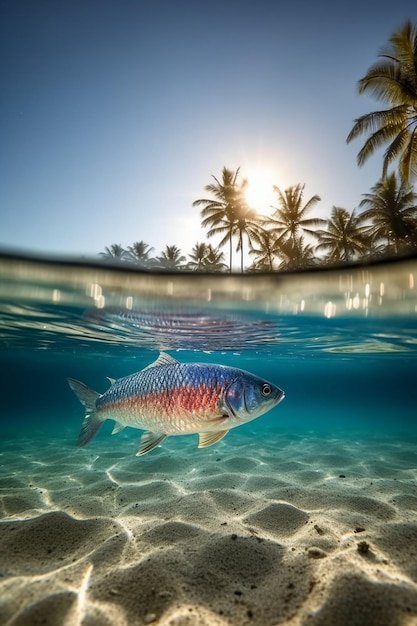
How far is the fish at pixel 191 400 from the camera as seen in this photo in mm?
3412

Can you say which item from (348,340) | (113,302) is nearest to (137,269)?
(113,302)

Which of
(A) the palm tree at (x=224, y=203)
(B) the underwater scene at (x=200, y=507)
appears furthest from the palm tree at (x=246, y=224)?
(B) the underwater scene at (x=200, y=507)

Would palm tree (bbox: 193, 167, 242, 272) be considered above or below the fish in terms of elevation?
above

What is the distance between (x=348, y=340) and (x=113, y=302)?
13.7 meters

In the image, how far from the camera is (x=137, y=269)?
26.6ft

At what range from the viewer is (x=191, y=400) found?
11.7ft

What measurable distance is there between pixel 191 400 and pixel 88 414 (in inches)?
84.4

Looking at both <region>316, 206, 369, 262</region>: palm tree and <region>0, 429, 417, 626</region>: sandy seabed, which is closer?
<region>0, 429, 417, 626</region>: sandy seabed

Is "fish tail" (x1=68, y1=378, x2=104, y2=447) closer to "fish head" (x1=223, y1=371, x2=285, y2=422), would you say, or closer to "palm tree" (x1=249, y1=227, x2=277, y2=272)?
"fish head" (x1=223, y1=371, x2=285, y2=422)

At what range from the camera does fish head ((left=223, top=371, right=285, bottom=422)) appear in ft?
11.0

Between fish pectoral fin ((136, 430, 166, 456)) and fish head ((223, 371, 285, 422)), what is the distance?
1.09 metres

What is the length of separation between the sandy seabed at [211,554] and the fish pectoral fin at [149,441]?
93cm

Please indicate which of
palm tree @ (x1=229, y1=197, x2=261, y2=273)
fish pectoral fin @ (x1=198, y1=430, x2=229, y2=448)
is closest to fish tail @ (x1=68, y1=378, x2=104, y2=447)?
fish pectoral fin @ (x1=198, y1=430, x2=229, y2=448)

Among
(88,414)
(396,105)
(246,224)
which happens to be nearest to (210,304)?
(88,414)
